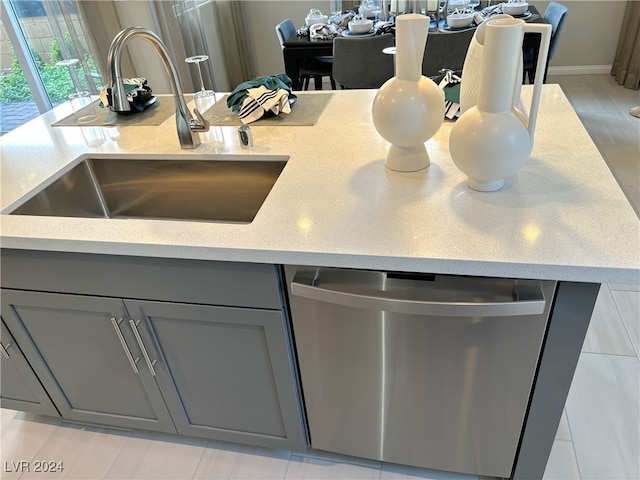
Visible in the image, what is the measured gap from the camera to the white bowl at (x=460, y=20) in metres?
3.37

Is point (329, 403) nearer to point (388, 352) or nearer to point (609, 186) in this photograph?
point (388, 352)

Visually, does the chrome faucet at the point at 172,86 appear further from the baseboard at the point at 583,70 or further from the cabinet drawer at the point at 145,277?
the baseboard at the point at 583,70

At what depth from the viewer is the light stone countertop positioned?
0.97m

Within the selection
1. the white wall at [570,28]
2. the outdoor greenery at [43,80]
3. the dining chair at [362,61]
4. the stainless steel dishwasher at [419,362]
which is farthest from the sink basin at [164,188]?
the white wall at [570,28]

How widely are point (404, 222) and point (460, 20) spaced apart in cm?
283

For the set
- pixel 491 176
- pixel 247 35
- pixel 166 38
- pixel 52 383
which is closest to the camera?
pixel 491 176

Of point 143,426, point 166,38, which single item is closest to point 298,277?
point 143,426

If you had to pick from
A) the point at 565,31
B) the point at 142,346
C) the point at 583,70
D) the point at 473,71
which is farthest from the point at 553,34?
the point at 142,346

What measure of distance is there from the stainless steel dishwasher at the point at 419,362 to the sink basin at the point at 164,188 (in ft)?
1.70

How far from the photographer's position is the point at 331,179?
130cm

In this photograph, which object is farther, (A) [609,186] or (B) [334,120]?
(B) [334,120]

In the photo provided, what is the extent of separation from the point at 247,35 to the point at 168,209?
4.15 meters

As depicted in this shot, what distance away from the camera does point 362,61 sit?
10.2 feet

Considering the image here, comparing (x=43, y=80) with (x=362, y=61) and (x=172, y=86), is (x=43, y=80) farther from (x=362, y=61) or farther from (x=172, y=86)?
(x=172, y=86)
